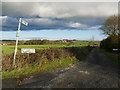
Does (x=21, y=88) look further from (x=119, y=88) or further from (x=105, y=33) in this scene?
(x=105, y=33)

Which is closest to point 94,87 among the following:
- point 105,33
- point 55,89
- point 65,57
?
point 55,89

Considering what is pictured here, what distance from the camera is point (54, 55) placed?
8766 mm

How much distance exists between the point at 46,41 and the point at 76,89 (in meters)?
24.3

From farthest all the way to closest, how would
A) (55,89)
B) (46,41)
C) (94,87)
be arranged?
(46,41) → (94,87) → (55,89)

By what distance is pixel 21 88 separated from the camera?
3658 millimetres

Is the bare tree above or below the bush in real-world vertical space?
above

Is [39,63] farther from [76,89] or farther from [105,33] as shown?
[105,33]

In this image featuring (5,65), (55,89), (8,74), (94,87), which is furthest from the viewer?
(5,65)

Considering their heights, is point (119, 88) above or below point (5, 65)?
below

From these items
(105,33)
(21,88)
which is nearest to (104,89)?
(21,88)

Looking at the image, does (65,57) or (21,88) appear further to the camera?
(65,57)

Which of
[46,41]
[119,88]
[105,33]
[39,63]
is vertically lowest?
[119,88]

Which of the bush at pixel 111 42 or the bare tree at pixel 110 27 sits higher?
the bare tree at pixel 110 27

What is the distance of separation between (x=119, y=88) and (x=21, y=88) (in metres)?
4.64
